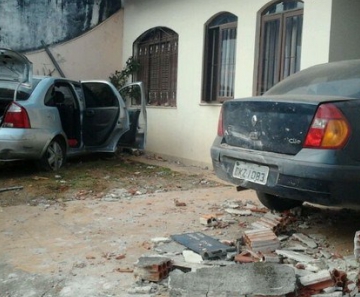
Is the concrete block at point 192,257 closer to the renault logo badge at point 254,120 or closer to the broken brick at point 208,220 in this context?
the broken brick at point 208,220

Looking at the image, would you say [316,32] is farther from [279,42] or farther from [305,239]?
[305,239]

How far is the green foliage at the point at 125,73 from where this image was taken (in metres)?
12.1

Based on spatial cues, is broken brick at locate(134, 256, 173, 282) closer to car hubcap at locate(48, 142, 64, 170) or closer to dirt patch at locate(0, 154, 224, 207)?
dirt patch at locate(0, 154, 224, 207)

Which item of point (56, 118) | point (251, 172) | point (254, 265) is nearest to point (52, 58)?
point (56, 118)

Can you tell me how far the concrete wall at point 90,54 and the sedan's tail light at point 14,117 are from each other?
4936mm

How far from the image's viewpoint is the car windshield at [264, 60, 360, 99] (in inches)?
167

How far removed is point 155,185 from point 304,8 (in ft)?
11.5

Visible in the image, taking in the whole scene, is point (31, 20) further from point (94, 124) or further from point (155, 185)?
point (155, 185)

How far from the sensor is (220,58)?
9469 mm

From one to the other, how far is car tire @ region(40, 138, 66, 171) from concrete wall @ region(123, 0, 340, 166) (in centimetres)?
284

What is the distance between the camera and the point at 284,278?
3.34 metres

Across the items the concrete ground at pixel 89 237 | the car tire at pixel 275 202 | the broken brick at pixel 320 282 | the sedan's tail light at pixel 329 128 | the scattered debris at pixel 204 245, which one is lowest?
the concrete ground at pixel 89 237

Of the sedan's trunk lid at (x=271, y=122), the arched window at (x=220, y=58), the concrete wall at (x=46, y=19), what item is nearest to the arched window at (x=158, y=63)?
the arched window at (x=220, y=58)

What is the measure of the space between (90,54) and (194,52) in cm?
349
